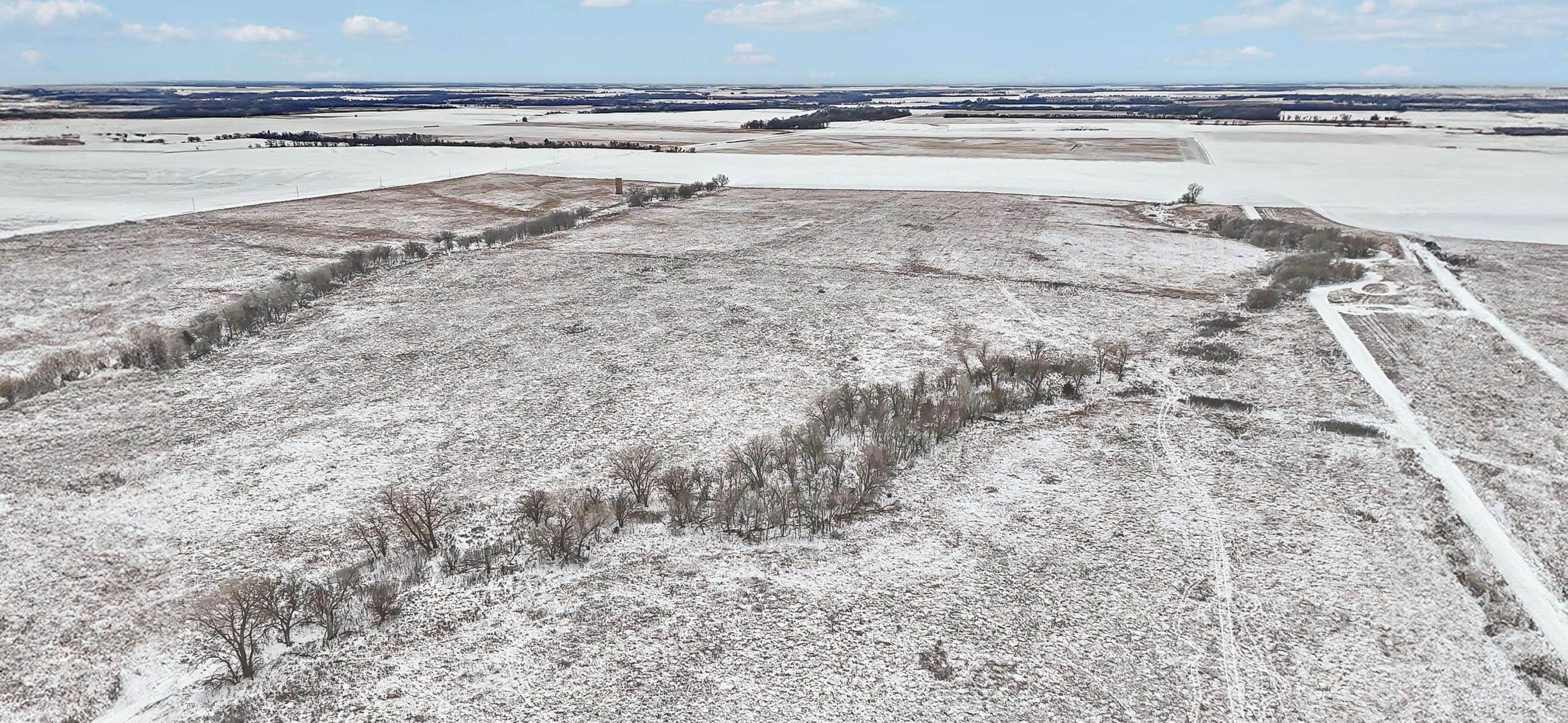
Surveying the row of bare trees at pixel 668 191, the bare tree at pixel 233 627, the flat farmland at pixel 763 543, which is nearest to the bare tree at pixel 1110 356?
the flat farmland at pixel 763 543

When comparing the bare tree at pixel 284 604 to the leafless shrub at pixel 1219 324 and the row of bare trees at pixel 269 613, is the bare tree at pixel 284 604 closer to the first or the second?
the row of bare trees at pixel 269 613

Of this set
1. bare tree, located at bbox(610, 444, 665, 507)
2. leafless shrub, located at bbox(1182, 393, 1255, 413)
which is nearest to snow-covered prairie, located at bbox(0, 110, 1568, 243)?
leafless shrub, located at bbox(1182, 393, 1255, 413)

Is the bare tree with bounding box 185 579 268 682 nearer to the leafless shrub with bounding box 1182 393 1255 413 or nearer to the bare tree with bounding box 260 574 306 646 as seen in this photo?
the bare tree with bounding box 260 574 306 646

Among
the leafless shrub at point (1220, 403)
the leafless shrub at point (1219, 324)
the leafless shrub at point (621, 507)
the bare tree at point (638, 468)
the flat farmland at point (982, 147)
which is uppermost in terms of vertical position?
the flat farmland at point (982, 147)

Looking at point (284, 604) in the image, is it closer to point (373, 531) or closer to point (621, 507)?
point (373, 531)

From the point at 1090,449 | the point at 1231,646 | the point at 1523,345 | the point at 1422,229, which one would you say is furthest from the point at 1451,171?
the point at 1231,646

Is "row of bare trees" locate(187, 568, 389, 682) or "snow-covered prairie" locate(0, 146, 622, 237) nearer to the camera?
"row of bare trees" locate(187, 568, 389, 682)

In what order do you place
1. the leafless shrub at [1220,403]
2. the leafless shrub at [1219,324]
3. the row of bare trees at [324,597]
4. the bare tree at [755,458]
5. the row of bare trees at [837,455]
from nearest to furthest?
the row of bare trees at [324,597], the row of bare trees at [837,455], the bare tree at [755,458], the leafless shrub at [1220,403], the leafless shrub at [1219,324]
